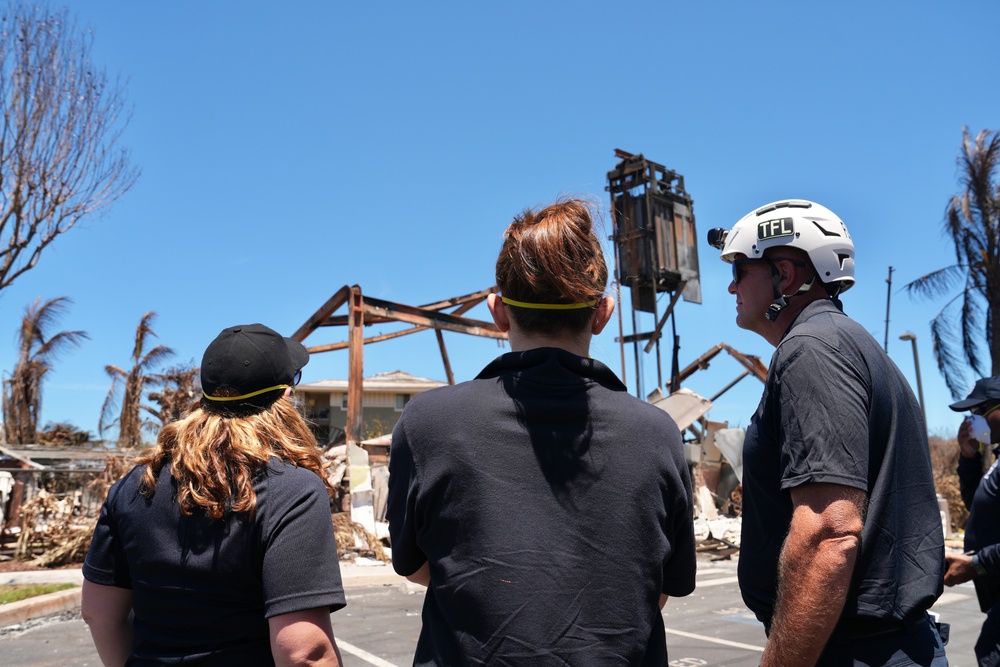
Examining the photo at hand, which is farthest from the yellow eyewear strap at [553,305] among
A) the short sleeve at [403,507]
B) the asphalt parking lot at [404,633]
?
the asphalt parking lot at [404,633]

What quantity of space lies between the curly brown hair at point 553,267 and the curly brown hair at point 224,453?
78 cm

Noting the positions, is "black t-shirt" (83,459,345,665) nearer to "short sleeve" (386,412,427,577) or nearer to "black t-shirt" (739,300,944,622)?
"short sleeve" (386,412,427,577)

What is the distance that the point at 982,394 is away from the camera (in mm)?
4340

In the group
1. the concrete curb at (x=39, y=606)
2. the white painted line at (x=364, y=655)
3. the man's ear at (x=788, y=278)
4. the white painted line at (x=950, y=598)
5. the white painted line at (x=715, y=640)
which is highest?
the man's ear at (x=788, y=278)

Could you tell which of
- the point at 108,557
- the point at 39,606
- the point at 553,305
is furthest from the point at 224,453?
the point at 39,606

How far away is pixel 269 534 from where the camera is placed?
80.4 inches

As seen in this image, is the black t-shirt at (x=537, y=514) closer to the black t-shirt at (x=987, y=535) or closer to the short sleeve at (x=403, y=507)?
the short sleeve at (x=403, y=507)

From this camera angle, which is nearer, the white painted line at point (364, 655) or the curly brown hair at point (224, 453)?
the curly brown hair at point (224, 453)

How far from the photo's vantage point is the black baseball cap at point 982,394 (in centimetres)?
430

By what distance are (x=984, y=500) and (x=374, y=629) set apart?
207 inches

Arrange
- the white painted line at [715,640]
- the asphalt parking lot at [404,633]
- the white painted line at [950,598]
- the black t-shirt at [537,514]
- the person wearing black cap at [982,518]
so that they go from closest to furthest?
the black t-shirt at [537,514] < the person wearing black cap at [982,518] < the asphalt parking lot at [404,633] < the white painted line at [715,640] < the white painted line at [950,598]

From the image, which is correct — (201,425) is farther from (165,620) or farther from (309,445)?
(165,620)

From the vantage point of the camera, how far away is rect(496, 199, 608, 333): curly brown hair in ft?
6.28

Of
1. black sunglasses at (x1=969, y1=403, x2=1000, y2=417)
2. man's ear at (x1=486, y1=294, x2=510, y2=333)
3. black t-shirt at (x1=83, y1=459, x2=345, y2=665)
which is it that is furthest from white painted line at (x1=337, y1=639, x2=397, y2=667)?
man's ear at (x1=486, y1=294, x2=510, y2=333)
